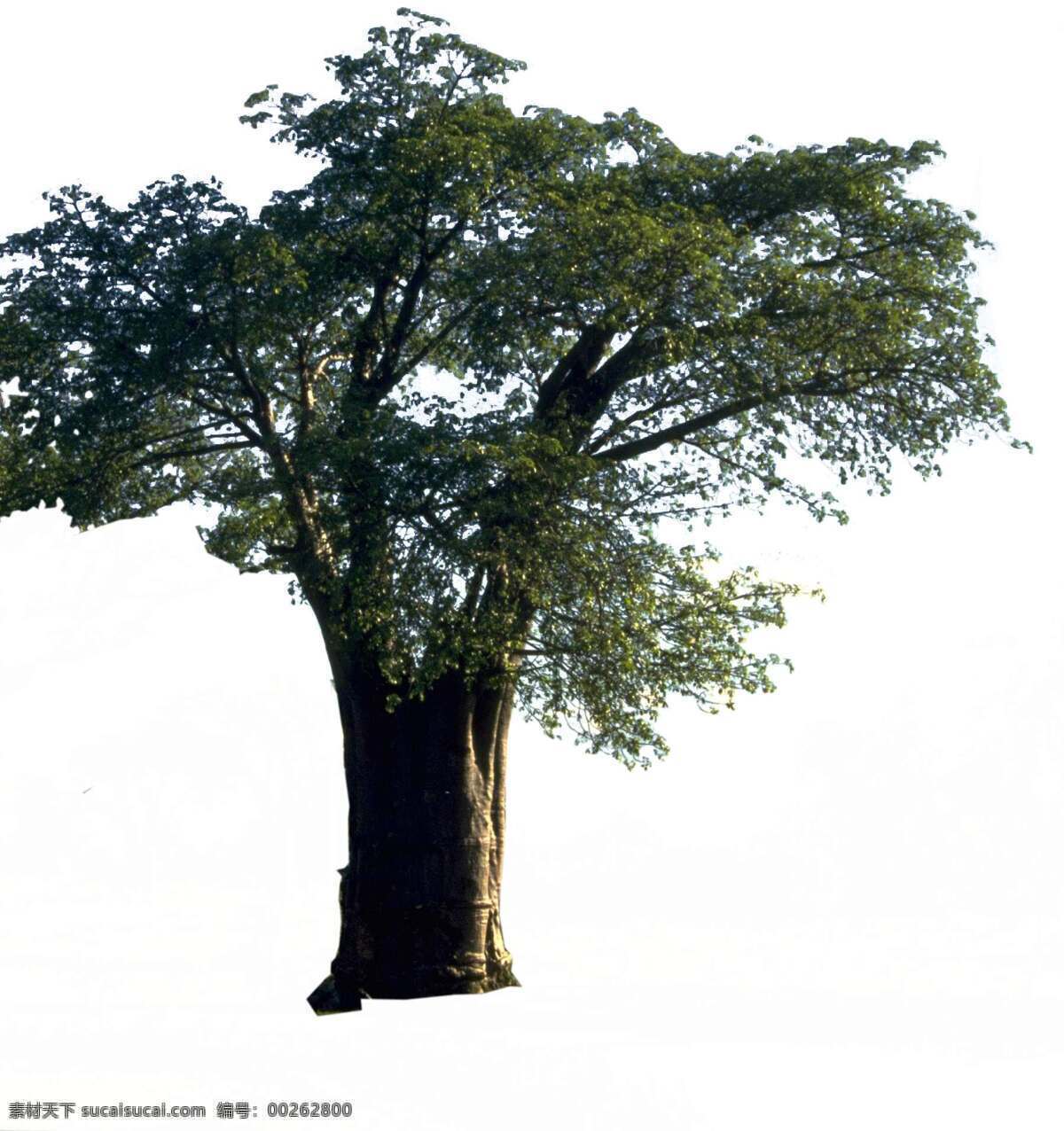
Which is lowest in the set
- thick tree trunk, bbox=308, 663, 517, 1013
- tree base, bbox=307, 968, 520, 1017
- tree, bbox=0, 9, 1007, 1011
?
tree base, bbox=307, 968, 520, 1017

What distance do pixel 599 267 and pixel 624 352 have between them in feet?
5.23

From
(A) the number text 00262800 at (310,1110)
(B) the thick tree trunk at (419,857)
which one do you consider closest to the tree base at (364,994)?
(B) the thick tree trunk at (419,857)

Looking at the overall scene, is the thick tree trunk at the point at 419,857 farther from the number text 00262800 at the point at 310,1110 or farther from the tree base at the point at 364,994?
the number text 00262800 at the point at 310,1110

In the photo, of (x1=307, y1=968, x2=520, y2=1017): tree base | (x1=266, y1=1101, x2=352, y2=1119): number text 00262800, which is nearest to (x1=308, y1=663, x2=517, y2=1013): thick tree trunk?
(x1=307, y1=968, x2=520, y2=1017): tree base

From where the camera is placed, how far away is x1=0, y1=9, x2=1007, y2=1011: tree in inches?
684

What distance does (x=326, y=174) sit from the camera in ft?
60.3

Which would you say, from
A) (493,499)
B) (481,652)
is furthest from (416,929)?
(493,499)

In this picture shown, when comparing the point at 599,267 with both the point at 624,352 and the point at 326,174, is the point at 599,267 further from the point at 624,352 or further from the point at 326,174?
the point at 326,174

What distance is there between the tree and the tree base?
64 millimetres

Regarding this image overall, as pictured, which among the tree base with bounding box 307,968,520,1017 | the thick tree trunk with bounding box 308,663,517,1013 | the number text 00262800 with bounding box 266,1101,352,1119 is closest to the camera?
the number text 00262800 with bounding box 266,1101,352,1119

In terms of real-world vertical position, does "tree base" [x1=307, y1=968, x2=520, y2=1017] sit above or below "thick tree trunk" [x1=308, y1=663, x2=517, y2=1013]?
below

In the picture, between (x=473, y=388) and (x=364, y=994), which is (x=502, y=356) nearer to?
(x=473, y=388)

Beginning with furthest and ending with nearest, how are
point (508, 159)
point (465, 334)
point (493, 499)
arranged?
1. point (465, 334)
2. point (508, 159)
3. point (493, 499)

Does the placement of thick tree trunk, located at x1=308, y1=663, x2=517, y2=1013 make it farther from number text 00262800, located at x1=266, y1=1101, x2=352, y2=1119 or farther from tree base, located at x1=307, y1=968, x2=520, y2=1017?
number text 00262800, located at x1=266, y1=1101, x2=352, y2=1119
